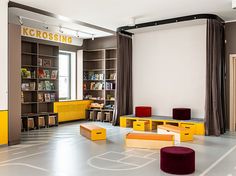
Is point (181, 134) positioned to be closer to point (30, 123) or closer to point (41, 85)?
point (30, 123)

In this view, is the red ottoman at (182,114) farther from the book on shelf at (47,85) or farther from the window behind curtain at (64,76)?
the window behind curtain at (64,76)

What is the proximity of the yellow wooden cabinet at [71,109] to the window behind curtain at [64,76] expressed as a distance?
66 cm

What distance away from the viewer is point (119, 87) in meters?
8.45

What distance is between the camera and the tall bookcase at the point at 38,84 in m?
8.09

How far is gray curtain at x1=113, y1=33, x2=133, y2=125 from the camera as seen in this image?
8.47 meters

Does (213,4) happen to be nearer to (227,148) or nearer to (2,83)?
(227,148)

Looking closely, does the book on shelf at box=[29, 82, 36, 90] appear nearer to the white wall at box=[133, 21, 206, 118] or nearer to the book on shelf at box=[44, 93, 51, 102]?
the book on shelf at box=[44, 93, 51, 102]

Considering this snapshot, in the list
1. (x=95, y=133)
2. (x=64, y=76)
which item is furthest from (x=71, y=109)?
(x=95, y=133)

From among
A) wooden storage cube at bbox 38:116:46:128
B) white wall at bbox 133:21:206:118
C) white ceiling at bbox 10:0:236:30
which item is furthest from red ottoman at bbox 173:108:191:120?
wooden storage cube at bbox 38:116:46:128

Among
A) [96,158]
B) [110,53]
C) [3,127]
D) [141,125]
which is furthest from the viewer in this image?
[110,53]

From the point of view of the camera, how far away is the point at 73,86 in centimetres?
1033

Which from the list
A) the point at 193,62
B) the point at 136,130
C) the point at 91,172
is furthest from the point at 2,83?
the point at 193,62

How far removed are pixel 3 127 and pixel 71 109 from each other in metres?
4.03

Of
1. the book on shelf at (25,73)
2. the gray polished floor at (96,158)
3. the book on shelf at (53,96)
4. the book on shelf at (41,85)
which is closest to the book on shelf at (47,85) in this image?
the book on shelf at (41,85)
